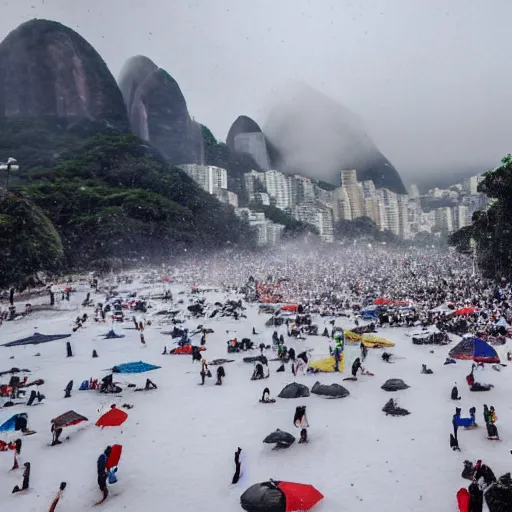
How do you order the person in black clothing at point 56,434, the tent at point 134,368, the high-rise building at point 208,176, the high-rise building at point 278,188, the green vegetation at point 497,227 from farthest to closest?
the high-rise building at point 278,188 → the high-rise building at point 208,176 → the green vegetation at point 497,227 → the tent at point 134,368 → the person in black clothing at point 56,434

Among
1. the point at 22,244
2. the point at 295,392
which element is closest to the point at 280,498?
the point at 295,392

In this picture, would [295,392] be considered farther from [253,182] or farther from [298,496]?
[253,182]

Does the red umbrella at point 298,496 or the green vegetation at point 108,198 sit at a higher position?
the green vegetation at point 108,198

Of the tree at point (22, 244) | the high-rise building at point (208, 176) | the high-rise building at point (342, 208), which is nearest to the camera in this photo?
the tree at point (22, 244)

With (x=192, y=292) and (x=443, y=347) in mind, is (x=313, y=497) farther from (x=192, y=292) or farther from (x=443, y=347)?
(x=192, y=292)

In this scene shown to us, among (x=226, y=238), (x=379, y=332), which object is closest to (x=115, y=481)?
(x=379, y=332)

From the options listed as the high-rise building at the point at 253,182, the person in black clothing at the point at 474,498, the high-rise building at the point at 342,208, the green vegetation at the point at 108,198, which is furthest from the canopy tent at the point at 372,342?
the high-rise building at the point at 342,208

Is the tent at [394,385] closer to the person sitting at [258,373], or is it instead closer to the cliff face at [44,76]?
the person sitting at [258,373]
